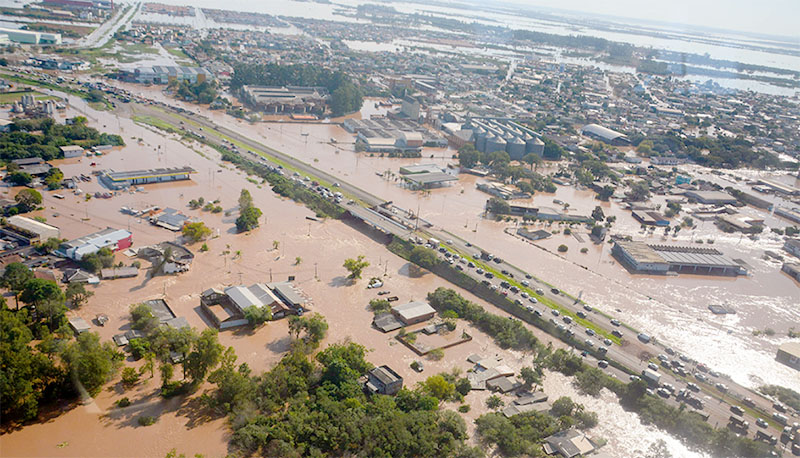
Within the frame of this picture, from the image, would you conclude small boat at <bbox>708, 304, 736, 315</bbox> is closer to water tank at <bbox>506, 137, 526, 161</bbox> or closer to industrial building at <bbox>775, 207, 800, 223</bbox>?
industrial building at <bbox>775, 207, 800, 223</bbox>

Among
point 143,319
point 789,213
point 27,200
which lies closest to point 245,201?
point 27,200

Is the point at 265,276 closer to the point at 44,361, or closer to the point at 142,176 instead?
the point at 44,361

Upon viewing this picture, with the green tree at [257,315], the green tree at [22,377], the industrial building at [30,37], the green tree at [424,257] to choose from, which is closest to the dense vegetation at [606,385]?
the green tree at [424,257]

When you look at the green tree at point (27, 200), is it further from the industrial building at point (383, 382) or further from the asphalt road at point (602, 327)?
the industrial building at point (383, 382)

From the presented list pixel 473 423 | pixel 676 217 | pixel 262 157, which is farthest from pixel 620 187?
pixel 473 423

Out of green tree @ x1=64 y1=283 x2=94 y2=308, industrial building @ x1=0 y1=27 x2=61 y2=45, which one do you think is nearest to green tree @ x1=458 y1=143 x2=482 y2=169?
green tree @ x1=64 y1=283 x2=94 y2=308
